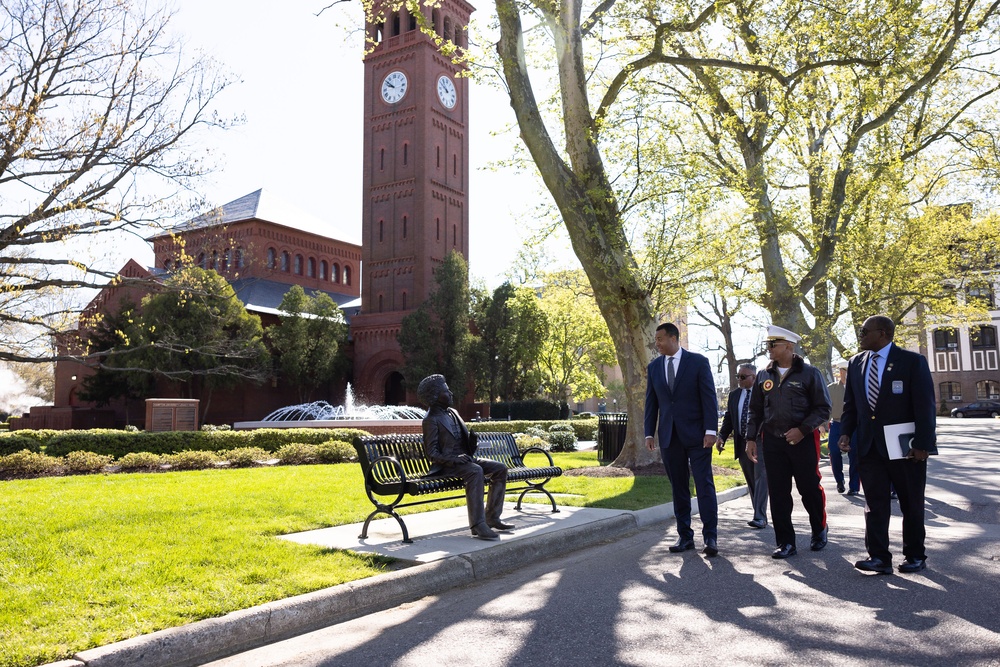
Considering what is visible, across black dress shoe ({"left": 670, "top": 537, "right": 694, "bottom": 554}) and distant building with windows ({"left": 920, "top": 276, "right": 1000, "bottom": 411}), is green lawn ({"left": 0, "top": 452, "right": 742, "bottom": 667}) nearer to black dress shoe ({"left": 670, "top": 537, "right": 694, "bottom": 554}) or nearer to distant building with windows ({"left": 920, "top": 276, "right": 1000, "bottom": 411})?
black dress shoe ({"left": 670, "top": 537, "right": 694, "bottom": 554})

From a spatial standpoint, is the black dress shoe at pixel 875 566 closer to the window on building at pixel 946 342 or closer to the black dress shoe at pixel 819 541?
the black dress shoe at pixel 819 541

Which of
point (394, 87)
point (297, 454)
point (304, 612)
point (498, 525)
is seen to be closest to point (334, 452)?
point (297, 454)

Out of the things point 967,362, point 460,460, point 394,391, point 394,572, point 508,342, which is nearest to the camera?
point 394,572

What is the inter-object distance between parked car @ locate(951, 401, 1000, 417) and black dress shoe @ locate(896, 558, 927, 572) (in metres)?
62.2

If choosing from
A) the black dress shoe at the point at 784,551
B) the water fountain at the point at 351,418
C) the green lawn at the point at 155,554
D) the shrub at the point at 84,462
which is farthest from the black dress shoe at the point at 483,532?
the water fountain at the point at 351,418

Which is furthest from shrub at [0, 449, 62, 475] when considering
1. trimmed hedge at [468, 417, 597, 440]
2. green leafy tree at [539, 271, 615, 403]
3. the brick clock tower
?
the brick clock tower

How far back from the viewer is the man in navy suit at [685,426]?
6.69 m

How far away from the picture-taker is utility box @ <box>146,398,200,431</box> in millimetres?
21109

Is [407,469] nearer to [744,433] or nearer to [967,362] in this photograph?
[744,433]

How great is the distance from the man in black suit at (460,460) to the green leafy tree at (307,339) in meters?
37.9

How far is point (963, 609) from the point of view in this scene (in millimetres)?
4633

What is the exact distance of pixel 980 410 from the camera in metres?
58.6

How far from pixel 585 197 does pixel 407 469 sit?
7.49m

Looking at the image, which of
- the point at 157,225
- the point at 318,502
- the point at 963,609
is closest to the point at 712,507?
the point at 963,609
